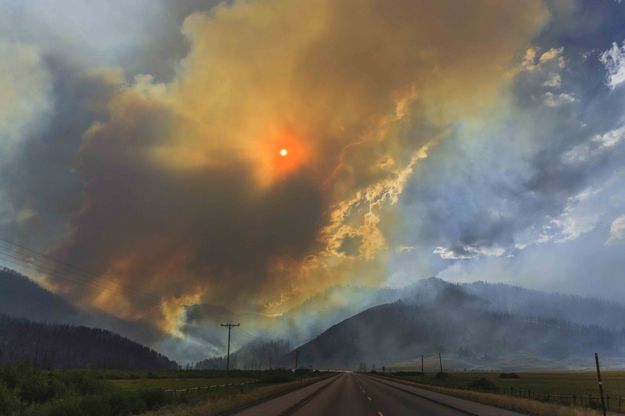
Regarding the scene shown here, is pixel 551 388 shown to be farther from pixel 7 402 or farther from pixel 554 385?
pixel 7 402

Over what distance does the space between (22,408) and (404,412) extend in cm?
1925

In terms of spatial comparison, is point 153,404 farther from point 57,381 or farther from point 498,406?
point 498,406

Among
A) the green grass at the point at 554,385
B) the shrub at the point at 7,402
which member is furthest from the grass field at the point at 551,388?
the shrub at the point at 7,402

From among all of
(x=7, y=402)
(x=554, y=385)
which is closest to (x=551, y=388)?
(x=554, y=385)

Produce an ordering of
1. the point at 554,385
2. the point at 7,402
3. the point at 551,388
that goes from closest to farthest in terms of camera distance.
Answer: the point at 7,402
the point at 551,388
the point at 554,385

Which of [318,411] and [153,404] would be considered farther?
[153,404]

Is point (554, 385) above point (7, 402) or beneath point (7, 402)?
beneath

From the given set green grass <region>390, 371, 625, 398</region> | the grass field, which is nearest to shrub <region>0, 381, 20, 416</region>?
the grass field

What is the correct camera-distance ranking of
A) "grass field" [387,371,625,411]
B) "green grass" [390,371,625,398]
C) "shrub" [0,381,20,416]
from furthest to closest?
"green grass" [390,371,625,398]
"grass field" [387,371,625,411]
"shrub" [0,381,20,416]

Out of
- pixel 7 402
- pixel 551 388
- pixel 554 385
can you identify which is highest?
pixel 7 402

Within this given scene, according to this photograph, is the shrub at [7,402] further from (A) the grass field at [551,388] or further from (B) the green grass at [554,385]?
(B) the green grass at [554,385]

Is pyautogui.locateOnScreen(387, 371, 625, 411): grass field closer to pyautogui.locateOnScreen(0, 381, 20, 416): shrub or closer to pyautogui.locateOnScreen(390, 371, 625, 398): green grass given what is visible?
pyautogui.locateOnScreen(390, 371, 625, 398): green grass

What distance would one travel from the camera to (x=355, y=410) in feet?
87.0

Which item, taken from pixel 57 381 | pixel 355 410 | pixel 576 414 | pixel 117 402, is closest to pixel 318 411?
pixel 355 410
